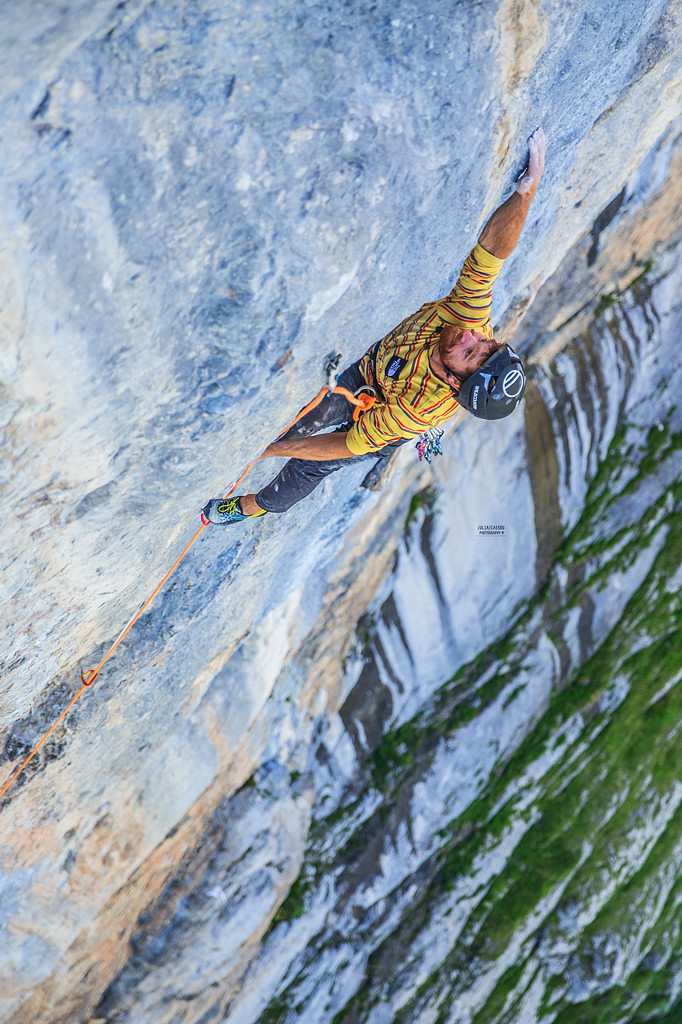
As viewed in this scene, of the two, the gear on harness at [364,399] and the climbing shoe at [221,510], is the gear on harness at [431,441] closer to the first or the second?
the gear on harness at [364,399]

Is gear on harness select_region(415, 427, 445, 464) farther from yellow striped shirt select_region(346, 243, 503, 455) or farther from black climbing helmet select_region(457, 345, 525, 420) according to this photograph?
black climbing helmet select_region(457, 345, 525, 420)

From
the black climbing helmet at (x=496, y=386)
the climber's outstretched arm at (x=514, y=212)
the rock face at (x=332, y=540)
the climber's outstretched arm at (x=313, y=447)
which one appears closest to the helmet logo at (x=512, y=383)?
the black climbing helmet at (x=496, y=386)

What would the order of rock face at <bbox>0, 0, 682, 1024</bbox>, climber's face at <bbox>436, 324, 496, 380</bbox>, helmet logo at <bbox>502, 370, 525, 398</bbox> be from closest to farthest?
rock face at <bbox>0, 0, 682, 1024</bbox> < helmet logo at <bbox>502, 370, 525, 398</bbox> < climber's face at <bbox>436, 324, 496, 380</bbox>

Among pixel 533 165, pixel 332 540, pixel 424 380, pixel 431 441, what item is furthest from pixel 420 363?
pixel 332 540

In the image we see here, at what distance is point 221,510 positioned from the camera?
144 inches

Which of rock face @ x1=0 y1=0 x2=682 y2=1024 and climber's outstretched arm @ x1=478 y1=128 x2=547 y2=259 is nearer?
rock face @ x1=0 y1=0 x2=682 y2=1024

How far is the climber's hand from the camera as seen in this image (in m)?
3.44

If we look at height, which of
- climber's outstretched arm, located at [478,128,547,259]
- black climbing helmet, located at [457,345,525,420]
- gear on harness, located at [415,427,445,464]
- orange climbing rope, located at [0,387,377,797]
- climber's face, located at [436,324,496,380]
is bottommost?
orange climbing rope, located at [0,387,377,797]

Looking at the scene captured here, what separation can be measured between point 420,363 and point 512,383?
52 cm

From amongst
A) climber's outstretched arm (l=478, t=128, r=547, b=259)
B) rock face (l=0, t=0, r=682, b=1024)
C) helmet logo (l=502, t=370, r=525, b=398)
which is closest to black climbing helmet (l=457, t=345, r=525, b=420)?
helmet logo (l=502, t=370, r=525, b=398)

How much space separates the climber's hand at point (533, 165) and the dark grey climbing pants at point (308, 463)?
1319mm

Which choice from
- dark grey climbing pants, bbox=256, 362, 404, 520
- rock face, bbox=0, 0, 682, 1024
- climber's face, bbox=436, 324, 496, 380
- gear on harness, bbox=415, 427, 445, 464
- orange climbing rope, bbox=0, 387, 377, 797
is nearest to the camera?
rock face, bbox=0, 0, 682, 1024

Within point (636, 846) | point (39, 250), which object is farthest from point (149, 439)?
point (636, 846)

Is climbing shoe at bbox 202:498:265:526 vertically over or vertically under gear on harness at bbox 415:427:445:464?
under
